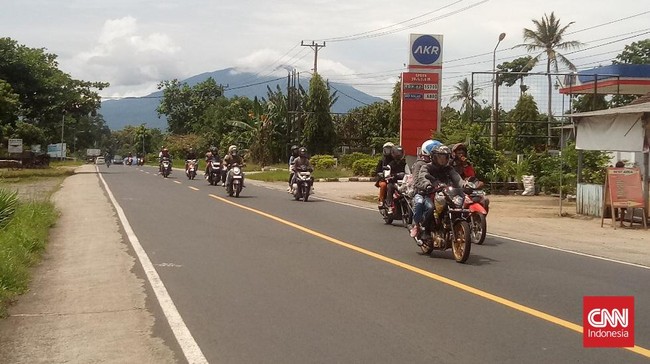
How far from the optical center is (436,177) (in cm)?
1190

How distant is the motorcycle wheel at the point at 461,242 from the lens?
11000 mm

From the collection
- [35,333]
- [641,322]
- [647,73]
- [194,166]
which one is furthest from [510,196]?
[35,333]

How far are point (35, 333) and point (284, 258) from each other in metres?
4.96

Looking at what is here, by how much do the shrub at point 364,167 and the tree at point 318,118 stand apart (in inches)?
405

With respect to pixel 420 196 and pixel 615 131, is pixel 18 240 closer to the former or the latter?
pixel 420 196

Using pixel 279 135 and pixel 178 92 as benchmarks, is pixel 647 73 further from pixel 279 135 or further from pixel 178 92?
pixel 178 92

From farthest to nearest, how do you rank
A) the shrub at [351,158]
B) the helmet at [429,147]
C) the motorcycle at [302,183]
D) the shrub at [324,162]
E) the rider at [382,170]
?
the shrub at [324,162], the shrub at [351,158], the motorcycle at [302,183], the rider at [382,170], the helmet at [429,147]

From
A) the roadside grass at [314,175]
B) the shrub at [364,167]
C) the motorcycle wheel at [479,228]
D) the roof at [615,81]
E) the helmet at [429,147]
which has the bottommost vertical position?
the motorcycle wheel at [479,228]

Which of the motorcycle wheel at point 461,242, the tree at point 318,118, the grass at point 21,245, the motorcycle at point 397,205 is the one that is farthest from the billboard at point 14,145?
the motorcycle wheel at point 461,242

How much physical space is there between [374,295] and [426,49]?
21276 millimetres

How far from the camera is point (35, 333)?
7348 millimetres

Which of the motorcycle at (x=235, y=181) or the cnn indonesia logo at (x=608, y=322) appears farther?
the motorcycle at (x=235, y=181)

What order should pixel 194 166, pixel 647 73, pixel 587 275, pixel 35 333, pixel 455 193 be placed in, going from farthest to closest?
pixel 194 166, pixel 647 73, pixel 455 193, pixel 587 275, pixel 35 333

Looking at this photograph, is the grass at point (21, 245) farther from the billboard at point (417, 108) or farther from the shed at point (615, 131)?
the billboard at point (417, 108)
